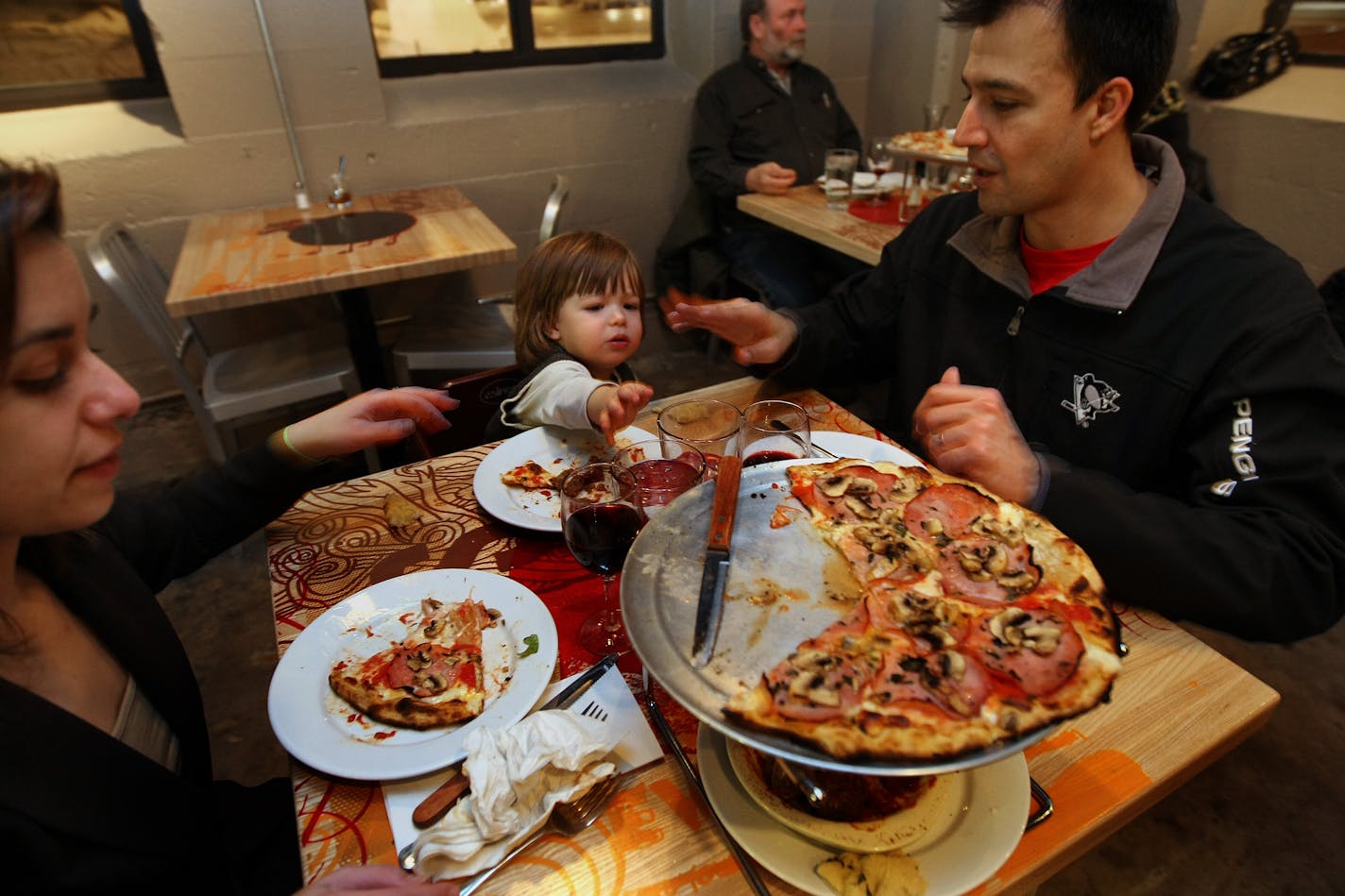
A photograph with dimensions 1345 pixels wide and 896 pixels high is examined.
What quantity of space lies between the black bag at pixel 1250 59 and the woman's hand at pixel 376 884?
4.04 m

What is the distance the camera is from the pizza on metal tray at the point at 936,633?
617 millimetres

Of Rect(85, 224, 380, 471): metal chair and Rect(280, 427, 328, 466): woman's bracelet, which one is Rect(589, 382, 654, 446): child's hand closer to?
Rect(280, 427, 328, 466): woman's bracelet

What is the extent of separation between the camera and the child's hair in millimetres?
1749

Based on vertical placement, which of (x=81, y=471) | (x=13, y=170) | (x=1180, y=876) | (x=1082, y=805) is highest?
(x=13, y=170)

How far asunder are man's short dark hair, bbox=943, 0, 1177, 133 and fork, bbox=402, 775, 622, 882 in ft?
4.45

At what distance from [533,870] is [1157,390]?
1231 mm

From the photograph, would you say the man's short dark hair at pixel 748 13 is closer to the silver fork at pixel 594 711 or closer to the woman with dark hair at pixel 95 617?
the woman with dark hair at pixel 95 617

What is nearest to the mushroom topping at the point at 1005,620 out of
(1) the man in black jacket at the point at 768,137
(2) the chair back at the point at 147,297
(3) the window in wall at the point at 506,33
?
(2) the chair back at the point at 147,297

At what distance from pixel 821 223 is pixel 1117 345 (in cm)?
163

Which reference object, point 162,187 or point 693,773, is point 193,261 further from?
point 693,773

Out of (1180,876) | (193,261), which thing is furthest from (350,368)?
(1180,876)

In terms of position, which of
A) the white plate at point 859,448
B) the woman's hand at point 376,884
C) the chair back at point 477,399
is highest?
the white plate at point 859,448

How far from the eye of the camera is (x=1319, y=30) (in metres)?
3.04

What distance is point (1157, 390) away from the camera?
1.27 metres
